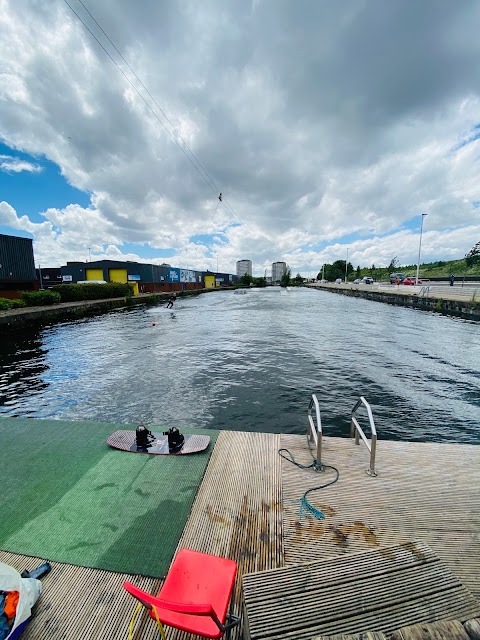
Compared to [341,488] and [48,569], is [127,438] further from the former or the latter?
[341,488]

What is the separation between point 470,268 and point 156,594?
3784 inches

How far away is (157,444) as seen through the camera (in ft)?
17.2

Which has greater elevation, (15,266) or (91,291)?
(15,266)

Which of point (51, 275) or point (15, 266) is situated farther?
point (51, 275)

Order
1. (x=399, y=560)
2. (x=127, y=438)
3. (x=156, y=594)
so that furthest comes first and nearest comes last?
(x=127, y=438) → (x=156, y=594) → (x=399, y=560)

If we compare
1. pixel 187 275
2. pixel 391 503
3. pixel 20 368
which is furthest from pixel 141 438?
pixel 187 275

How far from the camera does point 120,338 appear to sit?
63.9 ft

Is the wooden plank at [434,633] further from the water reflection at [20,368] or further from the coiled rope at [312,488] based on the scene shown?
the water reflection at [20,368]

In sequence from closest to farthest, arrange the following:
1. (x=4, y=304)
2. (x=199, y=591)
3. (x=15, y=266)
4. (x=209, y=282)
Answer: (x=199, y=591), (x=4, y=304), (x=15, y=266), (x=209, y=282)

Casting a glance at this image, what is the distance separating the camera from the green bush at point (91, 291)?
3562cm

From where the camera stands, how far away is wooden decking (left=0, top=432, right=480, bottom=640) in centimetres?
253

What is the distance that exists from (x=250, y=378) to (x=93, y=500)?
26.0 ft

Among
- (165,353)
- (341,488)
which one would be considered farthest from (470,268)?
(341,488)

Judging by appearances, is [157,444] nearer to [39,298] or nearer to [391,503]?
[391,503]
